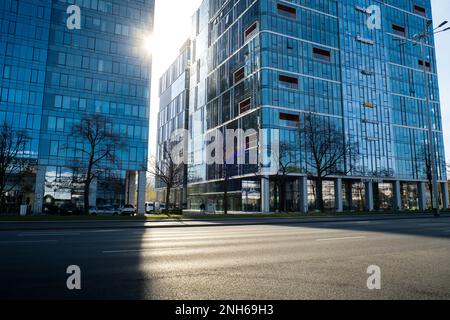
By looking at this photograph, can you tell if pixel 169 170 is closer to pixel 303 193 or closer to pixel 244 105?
pixel 303 193

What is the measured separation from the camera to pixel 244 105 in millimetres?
64062

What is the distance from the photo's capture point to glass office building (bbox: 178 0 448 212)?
58.5 m

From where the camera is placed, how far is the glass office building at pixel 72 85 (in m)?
47.5

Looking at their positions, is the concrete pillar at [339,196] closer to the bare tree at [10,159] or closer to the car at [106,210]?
the car at [106,210]

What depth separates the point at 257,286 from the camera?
571 cm

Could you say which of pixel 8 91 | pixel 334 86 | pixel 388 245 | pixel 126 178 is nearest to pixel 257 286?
pixel 388 245

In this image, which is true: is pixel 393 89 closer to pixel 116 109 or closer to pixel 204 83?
pixel 204 83

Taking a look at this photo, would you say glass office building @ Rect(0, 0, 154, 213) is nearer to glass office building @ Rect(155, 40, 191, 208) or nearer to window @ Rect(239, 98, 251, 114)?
window @ Rect(239, 98, 251, 114)

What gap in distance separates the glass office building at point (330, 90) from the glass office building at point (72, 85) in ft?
64.5

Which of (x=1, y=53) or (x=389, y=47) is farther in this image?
(x=389, y=47)

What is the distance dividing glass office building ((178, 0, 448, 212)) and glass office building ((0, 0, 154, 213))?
19.7 meters

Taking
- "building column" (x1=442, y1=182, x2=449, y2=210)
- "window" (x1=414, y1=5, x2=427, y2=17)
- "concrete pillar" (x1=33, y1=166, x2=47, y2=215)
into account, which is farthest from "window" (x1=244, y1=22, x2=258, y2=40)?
"building column" (x1=442, y1=182, x2=449, y2=210)

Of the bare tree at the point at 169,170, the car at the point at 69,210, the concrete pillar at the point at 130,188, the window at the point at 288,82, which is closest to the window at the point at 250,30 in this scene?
the window at the point at 288,82
